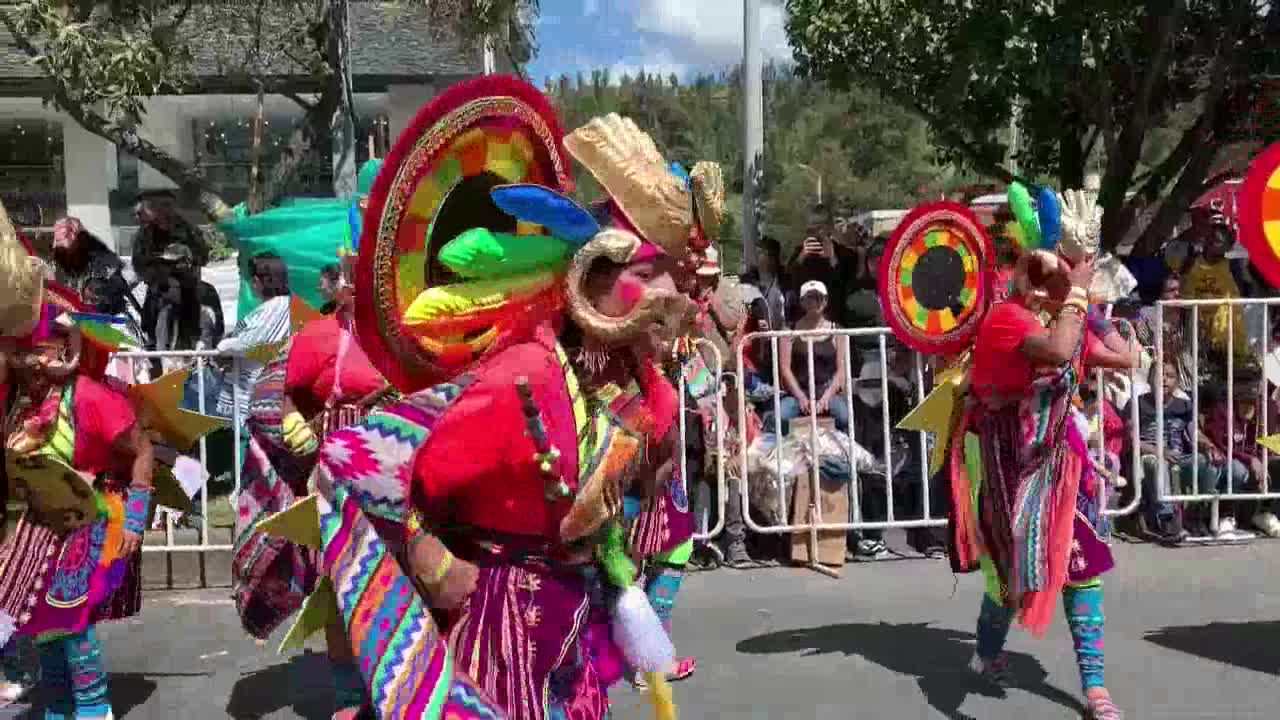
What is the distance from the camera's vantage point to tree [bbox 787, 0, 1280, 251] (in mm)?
9352

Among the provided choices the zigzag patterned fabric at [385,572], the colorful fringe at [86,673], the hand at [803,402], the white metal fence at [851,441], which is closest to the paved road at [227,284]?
the white metal fence at [851,441]

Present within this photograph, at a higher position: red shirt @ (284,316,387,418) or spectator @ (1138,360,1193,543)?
red shirt @ (284,316,387,418)

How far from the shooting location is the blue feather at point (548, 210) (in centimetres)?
246

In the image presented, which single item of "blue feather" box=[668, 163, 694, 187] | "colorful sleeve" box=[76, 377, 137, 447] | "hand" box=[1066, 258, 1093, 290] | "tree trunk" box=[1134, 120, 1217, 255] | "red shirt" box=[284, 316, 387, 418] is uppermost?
"tree trunk" box=[1134, 120, 1217, 255]

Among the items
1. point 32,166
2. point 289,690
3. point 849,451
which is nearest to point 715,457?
point 849,451

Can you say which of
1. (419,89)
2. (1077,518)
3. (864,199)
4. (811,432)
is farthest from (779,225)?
(1077,518)

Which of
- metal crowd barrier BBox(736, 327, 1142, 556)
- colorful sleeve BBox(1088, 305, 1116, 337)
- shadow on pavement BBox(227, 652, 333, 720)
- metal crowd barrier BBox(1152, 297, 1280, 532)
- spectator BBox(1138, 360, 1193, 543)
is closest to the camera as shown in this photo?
colorful sleeve BBox(1088, 305, 1116, 337)

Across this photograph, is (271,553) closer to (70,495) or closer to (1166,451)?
(70,495)

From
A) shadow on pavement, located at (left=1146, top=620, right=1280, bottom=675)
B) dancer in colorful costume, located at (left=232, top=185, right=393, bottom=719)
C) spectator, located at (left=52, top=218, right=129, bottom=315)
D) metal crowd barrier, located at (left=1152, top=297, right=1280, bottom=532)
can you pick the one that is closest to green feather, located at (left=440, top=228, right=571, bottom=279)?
dancer in colorful costume, located at (left=232, top=185, right=393, bottom=719)

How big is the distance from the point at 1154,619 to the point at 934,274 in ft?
6.90

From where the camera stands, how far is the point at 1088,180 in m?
4.48

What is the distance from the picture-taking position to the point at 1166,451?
7.27m

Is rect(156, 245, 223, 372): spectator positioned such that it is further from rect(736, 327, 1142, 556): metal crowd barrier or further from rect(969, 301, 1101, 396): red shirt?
rect(969, 301, 1101, 396): red shirt

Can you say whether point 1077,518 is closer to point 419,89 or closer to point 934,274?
point 934,274
